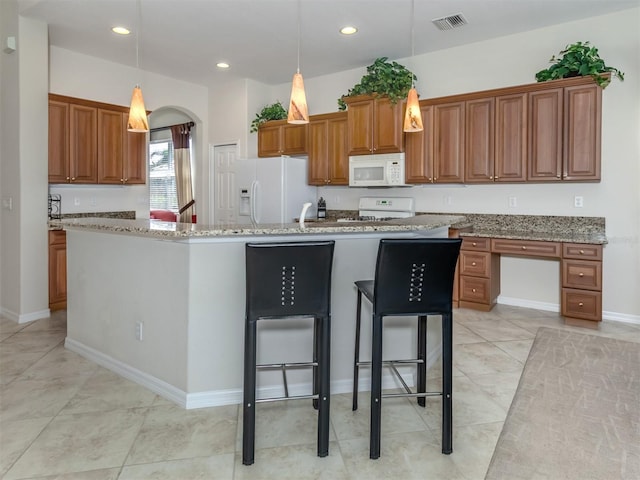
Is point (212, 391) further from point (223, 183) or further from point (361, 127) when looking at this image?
point (223, 183)

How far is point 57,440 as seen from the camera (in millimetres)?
2152

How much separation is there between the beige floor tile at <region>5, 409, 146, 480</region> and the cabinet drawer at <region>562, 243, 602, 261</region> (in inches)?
144

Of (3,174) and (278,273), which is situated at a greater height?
(3,174)

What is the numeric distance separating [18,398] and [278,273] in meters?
1.86

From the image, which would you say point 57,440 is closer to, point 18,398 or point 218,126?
point 18,398

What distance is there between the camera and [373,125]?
5.15m

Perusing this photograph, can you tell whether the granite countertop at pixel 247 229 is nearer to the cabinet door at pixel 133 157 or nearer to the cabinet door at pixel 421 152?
the cabinet door at pixel 421 152

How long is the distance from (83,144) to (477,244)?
4316 millimetres

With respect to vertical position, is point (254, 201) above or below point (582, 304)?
above

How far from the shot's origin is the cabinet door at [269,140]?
618 cm

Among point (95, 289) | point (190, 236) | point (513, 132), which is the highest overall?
point (513, 132)

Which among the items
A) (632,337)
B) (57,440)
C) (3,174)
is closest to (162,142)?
(3,174)

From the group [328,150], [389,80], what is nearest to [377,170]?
[328,150]

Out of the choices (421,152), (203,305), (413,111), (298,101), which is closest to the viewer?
(203,305)
